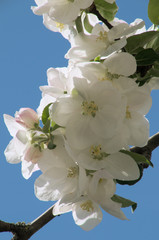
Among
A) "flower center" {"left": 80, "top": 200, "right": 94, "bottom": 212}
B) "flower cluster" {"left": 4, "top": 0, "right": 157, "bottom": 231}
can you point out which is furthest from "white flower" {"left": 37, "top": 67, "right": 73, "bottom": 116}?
"flower center" {"left": 80, "top": 200, "right": 94, "bottom": 212}

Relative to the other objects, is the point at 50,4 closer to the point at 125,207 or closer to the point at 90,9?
the point at 90,9

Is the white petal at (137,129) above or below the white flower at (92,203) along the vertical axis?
above

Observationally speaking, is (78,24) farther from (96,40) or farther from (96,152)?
(96,152)

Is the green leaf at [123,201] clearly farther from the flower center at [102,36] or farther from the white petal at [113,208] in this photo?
the flower center at [102,36]

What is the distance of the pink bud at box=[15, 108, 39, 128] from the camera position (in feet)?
2.43

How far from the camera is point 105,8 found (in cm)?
72

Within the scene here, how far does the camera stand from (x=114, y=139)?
660 millimetres

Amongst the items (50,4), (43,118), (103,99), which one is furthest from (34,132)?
(50,4)

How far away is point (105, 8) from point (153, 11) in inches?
5.6

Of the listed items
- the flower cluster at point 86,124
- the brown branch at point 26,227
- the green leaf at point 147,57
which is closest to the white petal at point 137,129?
the flower cluster at point 86,124

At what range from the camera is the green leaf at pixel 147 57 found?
28.0 inches

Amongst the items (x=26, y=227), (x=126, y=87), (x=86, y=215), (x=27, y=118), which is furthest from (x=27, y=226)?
(x=126, y=87)

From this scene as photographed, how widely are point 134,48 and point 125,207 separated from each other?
1.14 feet

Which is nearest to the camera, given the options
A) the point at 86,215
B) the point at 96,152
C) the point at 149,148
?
the point at 96,152
